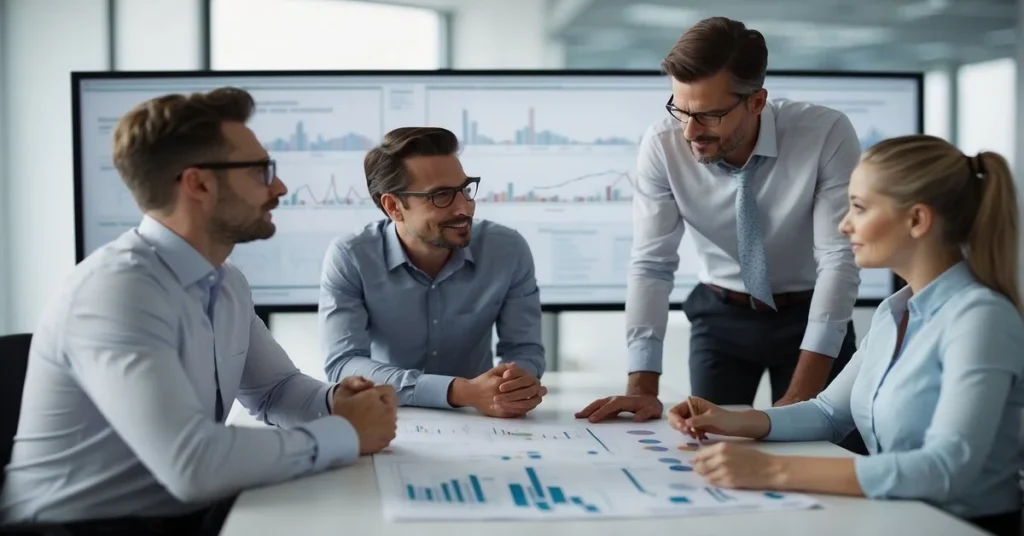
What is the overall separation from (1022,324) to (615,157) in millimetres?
2222

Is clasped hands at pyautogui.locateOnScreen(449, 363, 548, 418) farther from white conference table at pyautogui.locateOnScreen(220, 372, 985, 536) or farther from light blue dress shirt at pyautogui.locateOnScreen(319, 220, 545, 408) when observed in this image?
white conference table at pyautogui.locateOnScreen(220, 372, 985, 536)

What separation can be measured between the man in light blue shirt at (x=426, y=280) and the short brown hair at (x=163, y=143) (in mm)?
829

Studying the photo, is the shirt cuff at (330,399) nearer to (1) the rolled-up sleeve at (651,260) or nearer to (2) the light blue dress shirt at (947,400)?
(1) the rolled-up sleeve at (651,260)

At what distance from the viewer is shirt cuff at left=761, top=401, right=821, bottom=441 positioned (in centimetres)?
182

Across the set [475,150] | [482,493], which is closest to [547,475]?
[482,493]

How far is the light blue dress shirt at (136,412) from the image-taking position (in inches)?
56.3

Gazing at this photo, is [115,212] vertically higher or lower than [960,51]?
lower

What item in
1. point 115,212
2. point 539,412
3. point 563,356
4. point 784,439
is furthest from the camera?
point 563,356

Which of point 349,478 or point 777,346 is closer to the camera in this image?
point 349,478

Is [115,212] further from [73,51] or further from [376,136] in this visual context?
[376,136]

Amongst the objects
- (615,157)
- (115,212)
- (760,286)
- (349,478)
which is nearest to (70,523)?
Answer: (349,478)

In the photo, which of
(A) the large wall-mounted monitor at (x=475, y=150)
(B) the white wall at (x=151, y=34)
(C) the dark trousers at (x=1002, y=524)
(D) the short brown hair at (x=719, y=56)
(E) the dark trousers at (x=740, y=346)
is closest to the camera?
(C) the dark trousers at (x=1002, y=524)

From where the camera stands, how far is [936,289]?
5.26ft

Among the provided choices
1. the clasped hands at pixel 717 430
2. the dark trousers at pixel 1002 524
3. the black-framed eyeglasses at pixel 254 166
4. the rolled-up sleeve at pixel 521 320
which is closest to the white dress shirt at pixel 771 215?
the rolled-up sleeve at pixel 521 320
